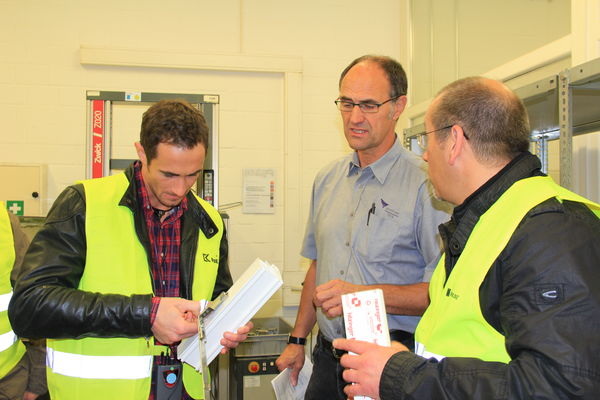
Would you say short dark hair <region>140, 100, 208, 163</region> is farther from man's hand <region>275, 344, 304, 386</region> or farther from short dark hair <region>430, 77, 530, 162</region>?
man's hand <region>275, 344, 304, 386</region>

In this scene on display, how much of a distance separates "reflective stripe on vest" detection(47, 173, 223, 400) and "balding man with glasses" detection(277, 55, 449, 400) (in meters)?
0.60

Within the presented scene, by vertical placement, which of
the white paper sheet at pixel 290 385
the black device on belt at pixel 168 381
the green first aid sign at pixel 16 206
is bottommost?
the white paper sheet at pixel 290 385

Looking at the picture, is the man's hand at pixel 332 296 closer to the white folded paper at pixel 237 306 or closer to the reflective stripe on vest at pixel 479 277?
the white folded paper at pixel 237 306

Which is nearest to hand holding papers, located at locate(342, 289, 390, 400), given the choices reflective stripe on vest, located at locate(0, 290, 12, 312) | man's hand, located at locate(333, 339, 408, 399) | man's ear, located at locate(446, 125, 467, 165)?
man's hand, located at locate(333, 339, 408, 399)

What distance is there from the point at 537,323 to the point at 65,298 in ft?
4.06

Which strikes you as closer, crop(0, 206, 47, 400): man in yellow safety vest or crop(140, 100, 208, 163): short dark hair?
crop(140, 100, 208, 163): short dark hair

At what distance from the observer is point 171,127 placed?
5.31 feet

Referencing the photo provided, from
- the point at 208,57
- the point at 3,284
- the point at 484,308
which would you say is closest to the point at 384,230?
the point at 484,308

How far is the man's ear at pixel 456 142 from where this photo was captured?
1228 mm

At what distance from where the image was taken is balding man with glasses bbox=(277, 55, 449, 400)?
1860 mm

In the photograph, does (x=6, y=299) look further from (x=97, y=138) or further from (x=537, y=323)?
(x=97, y=138)

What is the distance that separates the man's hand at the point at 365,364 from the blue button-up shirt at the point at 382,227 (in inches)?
28.0

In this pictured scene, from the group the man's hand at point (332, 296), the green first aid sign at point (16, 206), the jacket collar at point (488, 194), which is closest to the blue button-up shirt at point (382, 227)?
the man's hand at point (332, 296)

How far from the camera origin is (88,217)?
1557 mm
